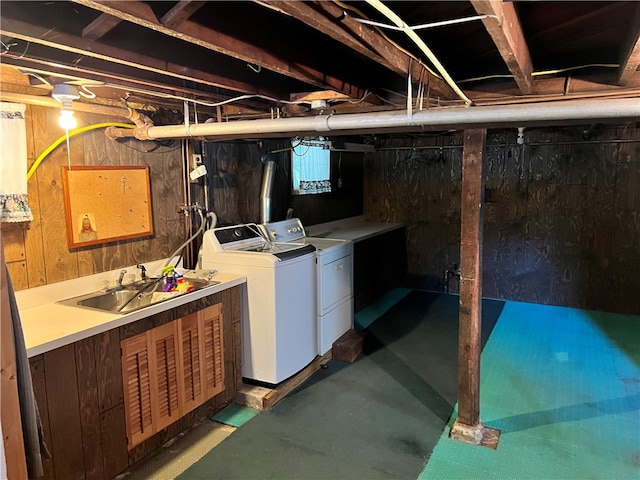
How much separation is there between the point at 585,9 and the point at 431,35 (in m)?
0.54

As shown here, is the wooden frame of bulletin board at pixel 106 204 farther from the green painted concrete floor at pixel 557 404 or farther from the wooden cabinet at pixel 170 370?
the green painted concrete floor at pixel 557 404

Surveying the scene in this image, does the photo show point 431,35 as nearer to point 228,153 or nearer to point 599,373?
point 228,153

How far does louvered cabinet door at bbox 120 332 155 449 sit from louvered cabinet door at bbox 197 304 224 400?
0.43 m

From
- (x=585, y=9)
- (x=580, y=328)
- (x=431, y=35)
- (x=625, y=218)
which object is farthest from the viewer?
(x=625, y=218)

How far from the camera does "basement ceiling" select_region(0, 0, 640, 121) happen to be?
1381 millimetres

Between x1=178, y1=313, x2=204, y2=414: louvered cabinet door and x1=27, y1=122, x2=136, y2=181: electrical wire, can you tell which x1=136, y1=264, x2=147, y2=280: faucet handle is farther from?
x1=27, y1=122, x2=136, y2=181: electrical wire

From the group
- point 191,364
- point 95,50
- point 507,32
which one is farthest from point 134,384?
point 507,32

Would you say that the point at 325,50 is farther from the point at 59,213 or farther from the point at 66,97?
the point at 59,213

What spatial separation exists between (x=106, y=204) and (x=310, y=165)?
2.53 meters

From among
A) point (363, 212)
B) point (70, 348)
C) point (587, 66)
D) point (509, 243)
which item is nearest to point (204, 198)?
point (70, 348)

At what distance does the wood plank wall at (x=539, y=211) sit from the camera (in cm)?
495

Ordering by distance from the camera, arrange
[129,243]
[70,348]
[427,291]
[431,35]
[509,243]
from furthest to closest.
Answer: [427,291] < [509,243] < [129,243] < [70,348] < [431,35]

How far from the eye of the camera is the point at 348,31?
1.40 metres

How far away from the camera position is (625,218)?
494 cm
